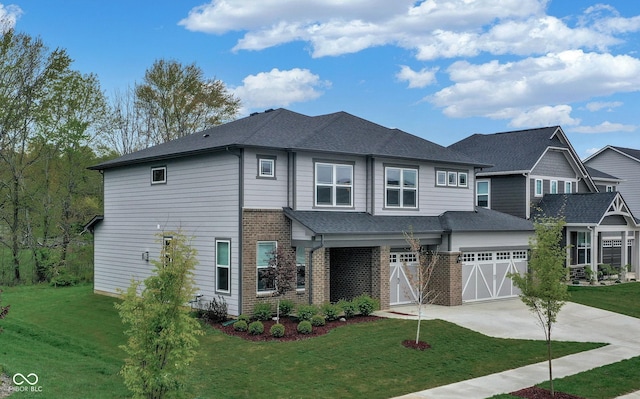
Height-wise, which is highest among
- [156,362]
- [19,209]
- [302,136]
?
[302,136]

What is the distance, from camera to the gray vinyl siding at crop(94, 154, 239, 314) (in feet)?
62.6

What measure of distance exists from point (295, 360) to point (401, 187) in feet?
33.5

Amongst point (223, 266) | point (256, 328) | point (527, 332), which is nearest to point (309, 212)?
point (223, 266)

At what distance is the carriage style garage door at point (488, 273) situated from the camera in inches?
908

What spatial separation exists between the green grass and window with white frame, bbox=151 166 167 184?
5.64 m

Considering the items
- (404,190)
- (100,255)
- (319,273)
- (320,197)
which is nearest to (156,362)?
(319,273)

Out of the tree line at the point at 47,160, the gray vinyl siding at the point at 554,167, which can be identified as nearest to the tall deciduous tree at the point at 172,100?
the tree line at the point at 47,160

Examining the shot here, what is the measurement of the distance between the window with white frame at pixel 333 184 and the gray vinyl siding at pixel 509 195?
1363cm

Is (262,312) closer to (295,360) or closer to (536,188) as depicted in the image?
(295,360)

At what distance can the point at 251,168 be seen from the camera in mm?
18812

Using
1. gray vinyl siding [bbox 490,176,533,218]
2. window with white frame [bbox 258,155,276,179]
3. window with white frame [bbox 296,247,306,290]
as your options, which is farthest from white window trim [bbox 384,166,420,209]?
gray vinyl siding [bbox 490,176,533,218]

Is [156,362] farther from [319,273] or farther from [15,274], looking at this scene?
[15,274]

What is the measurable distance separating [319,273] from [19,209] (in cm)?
2182

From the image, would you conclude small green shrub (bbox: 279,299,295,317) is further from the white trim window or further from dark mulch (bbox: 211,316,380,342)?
the white trim window
